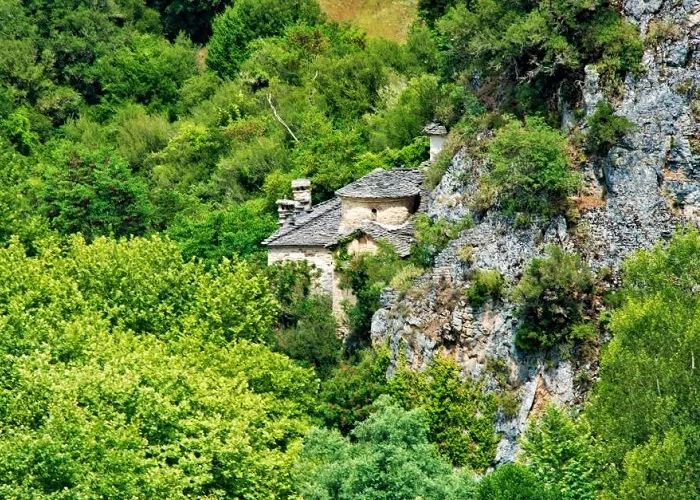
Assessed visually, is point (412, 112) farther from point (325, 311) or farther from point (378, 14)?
point (378, 14)

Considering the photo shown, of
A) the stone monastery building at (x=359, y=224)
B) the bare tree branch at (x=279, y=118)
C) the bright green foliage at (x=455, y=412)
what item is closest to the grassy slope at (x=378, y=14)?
the bare tree branch at (x=279, y=118)

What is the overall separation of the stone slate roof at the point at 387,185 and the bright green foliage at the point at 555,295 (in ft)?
44.7

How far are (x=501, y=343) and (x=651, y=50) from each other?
1114 centimetres

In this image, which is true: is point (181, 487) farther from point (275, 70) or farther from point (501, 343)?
point (275, 70)

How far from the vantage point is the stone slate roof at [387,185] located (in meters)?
76.2

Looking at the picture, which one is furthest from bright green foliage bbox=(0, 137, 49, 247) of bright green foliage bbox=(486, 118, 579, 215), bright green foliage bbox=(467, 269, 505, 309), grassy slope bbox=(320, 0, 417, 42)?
bright green foliage bbox=(486, 118, 579, 215)

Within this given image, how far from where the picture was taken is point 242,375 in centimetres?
7250

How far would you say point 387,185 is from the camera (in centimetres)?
7688

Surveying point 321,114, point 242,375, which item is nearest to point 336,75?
point 321,114

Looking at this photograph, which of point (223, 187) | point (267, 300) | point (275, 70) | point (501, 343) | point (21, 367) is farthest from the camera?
point (275, 70)

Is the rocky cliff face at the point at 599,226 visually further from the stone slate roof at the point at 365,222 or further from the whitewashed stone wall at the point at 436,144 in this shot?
the whitewashed stone wall at the point at 436,144

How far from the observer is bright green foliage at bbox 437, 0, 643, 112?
65500 mm

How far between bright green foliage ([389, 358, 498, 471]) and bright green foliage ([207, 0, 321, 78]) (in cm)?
5133

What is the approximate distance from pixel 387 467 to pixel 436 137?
2097cm
